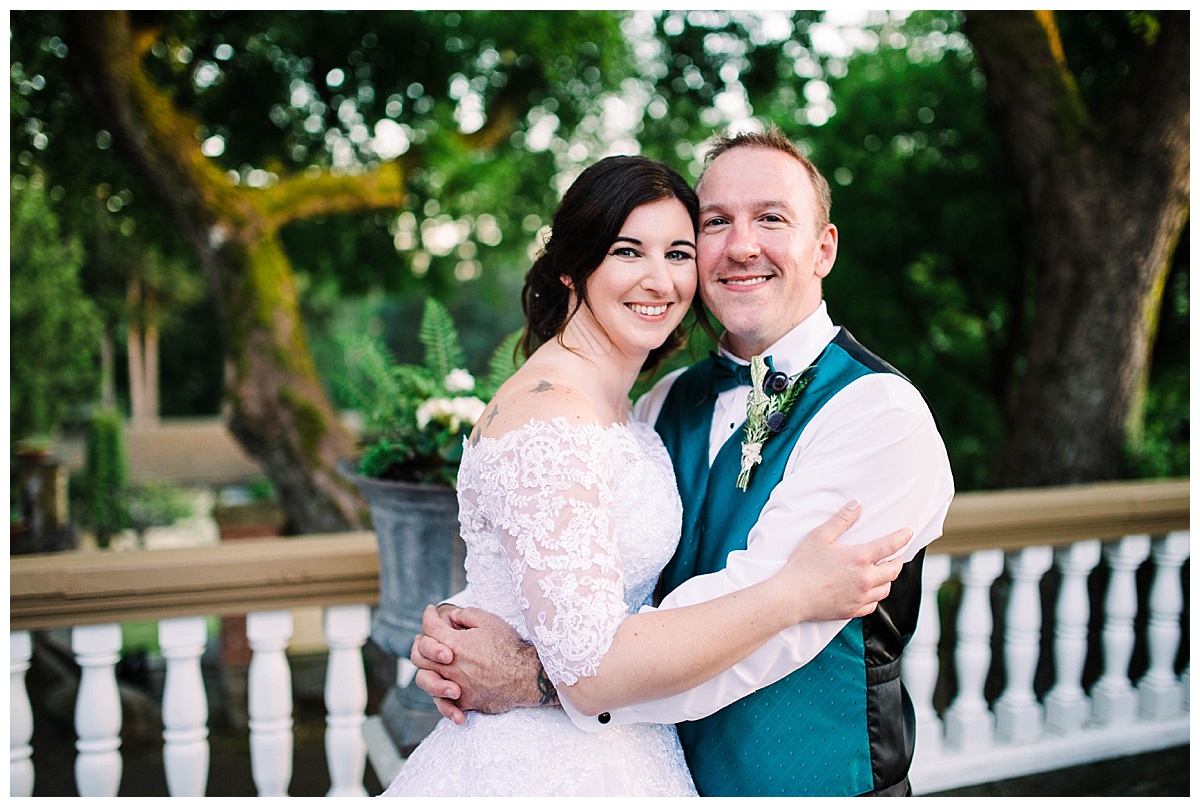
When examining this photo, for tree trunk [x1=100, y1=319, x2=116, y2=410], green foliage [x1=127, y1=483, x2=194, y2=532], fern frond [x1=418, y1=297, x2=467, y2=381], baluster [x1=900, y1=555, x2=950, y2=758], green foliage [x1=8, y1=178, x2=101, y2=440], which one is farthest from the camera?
tree trunk [x1=100, y1=319, x2=116, y2=410]

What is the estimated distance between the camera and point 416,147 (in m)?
8.32

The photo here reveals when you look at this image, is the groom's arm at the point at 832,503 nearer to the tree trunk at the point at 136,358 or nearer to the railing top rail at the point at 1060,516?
the railing top rail at the point at 1060,516

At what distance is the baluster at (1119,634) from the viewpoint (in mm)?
3227

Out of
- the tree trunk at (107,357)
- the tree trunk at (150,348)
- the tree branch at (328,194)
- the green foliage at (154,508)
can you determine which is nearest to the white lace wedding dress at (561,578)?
the tree branch at (328,194)

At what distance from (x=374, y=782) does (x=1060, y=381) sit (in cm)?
456

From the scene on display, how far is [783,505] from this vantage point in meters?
1.75

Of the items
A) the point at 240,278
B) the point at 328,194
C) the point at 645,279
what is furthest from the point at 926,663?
the point at 328,194

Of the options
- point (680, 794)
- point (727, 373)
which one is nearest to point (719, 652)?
point (680, 794)

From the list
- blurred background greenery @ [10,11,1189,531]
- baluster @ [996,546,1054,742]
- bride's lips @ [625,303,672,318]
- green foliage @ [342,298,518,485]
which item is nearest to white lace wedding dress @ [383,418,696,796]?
bride's lips @ [625,303,672,318]

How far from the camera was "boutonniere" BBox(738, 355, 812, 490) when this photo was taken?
6.25 ft

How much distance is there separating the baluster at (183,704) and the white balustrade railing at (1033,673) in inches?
86.1

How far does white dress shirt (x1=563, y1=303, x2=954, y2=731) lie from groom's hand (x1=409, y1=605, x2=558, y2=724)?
0.36ft

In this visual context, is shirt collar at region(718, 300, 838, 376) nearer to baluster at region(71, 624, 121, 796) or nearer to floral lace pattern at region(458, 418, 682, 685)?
floral lace pattern at region(458, 418, 682, 685)
